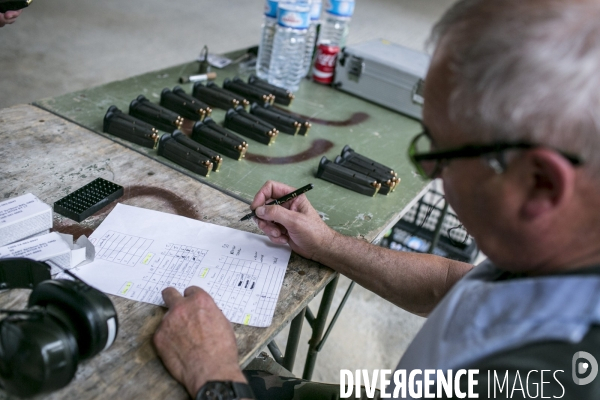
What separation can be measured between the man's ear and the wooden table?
0.54 meters

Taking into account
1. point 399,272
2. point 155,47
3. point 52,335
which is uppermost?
point 52,335

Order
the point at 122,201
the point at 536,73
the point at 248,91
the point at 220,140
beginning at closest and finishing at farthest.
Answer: the point at 536,73, the point at 122,201, the point at 220,140, the point at 248,91

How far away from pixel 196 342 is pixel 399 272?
55cm

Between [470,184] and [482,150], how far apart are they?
66mm

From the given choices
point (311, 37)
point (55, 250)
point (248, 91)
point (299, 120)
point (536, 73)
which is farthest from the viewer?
point (311, 37)

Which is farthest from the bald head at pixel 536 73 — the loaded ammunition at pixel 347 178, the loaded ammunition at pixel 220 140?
the loaded ammunition at pixel 220 140

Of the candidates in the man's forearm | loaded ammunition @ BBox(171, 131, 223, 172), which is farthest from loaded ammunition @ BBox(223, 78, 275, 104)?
the man's forearm

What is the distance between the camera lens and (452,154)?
28.1 inches

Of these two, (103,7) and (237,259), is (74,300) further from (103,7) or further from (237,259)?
(103,7)

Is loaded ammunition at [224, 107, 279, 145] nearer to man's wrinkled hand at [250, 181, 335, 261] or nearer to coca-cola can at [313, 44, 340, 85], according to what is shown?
man's wrinkled hand at [250, 181, 335, 261]

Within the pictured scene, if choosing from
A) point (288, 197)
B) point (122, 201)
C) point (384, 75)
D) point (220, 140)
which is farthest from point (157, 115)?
point (384, 75)

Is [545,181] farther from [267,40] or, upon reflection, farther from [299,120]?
[267,40]

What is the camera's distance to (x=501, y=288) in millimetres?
716

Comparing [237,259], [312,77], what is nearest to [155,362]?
[237,259]
